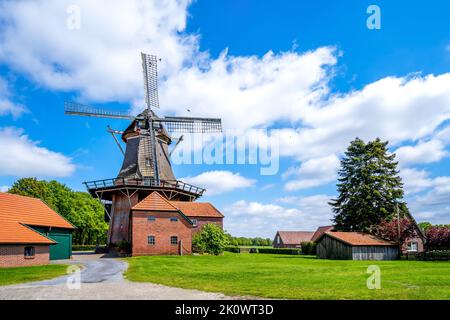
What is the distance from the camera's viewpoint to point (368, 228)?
41688mm

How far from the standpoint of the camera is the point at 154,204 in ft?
115

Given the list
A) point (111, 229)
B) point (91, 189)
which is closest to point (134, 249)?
point (111, 229)

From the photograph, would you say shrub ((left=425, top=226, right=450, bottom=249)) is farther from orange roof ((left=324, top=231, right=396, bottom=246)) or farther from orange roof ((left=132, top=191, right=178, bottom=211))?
orange roof ((left=132, top=191, right=178, bottom=211))

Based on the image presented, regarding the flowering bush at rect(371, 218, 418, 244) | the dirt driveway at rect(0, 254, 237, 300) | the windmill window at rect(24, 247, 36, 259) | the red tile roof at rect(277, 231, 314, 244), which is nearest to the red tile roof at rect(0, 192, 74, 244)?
the windmill window at rect(24, 247, 36, 259)

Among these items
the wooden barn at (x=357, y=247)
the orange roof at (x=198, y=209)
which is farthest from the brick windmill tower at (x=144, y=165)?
→ the wooden barn at (x=357, y=247)

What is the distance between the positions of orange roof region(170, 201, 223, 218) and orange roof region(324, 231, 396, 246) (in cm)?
1399

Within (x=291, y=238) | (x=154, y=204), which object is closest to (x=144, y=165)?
(x=154, y=204)

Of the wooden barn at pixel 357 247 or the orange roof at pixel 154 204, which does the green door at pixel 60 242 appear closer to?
the orange roof at pixel 154 204

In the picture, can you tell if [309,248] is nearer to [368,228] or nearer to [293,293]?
[368,228]

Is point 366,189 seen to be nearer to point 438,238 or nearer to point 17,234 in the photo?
point 438,238

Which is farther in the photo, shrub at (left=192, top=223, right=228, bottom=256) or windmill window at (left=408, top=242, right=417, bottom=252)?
windmill window at (left=408, top=242, right=417, bottom=252)

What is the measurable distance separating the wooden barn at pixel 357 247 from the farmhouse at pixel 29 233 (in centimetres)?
2542

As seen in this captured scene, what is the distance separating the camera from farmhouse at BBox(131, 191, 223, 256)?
111 feet

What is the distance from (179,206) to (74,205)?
2592cm
